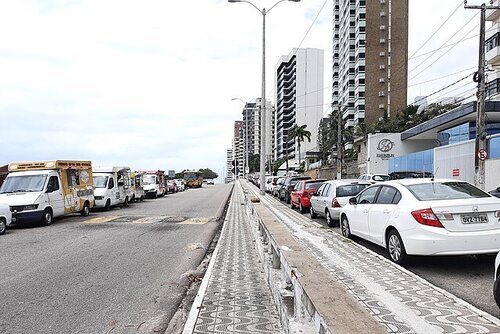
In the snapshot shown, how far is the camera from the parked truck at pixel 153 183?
118 feet

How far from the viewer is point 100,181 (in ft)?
76.5

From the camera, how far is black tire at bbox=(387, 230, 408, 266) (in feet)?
24.6

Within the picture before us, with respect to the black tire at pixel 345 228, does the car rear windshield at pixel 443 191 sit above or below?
above

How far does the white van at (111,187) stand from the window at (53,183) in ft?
17.3

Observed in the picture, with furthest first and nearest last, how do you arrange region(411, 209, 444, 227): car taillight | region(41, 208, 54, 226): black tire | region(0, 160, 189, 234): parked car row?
region(41, 208, 54, 226): black tire → region(0, 160, 189, 234): parked car row → region(411, 209, 444, 227): car taillight

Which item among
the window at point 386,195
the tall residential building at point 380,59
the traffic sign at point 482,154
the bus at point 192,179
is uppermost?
the tall residential building at point 380,59

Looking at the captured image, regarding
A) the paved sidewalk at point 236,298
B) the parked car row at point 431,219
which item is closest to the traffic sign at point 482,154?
the parked car row at point 431,219

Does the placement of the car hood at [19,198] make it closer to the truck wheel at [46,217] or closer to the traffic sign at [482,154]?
the truck wheel at [46,217]

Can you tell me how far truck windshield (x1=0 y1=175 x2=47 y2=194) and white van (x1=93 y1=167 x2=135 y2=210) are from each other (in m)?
5.78

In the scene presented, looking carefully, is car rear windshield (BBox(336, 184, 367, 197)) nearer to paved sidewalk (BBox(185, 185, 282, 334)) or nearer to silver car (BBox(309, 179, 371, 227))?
silver car (BBox(309, 179, 371, 227))

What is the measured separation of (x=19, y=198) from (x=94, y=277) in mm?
9523

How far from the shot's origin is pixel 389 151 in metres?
43.0

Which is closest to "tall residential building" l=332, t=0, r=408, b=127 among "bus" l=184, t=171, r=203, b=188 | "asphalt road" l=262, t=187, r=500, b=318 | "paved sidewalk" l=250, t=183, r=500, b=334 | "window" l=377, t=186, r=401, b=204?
"bus" l=184, t=171, r=203, b=188

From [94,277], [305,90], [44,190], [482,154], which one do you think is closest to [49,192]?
[44,190]
